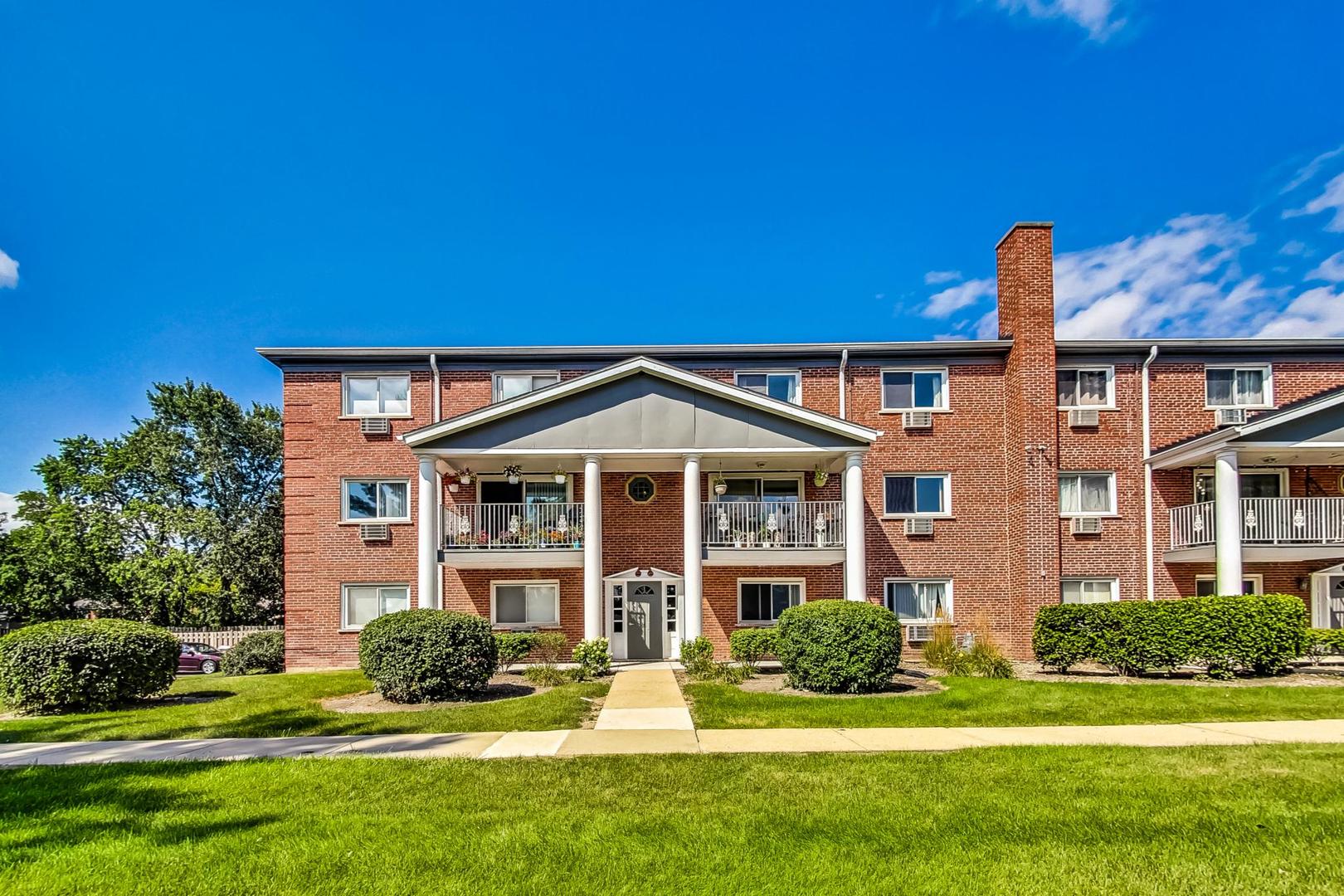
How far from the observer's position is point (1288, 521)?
17.2 metres

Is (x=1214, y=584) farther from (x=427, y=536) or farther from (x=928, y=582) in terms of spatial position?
(x=427, y=536)

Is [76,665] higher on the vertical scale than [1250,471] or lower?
lower

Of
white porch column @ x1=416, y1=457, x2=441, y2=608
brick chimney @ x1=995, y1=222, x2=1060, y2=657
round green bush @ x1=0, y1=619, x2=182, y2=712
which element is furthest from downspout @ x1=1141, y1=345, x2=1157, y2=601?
round green bush @ x1=0, y1=619, x2=182, y2=712

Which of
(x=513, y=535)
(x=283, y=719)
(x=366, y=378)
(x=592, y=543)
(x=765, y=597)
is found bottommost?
(x=283, y=719)

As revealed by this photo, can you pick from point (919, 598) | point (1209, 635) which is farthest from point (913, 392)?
point (1209, 635)

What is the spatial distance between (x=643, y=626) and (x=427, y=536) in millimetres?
5643

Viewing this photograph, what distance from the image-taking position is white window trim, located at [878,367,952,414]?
63.3ft

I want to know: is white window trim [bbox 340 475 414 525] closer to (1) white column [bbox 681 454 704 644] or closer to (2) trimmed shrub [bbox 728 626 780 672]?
(1) white column [bbox 681 454 704 644]

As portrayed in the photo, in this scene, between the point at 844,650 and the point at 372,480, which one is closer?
the point at 844,650

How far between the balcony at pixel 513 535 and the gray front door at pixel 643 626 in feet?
6.13

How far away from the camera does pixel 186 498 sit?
117 feet

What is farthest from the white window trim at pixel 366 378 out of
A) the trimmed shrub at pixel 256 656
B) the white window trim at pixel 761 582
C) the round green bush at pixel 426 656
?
the white window trim at pixel 761 582

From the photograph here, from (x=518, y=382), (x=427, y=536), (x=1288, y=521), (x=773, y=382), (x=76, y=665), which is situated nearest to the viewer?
(x=76, y=665)

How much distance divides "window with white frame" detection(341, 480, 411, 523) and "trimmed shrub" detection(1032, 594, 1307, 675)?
16047 mm
